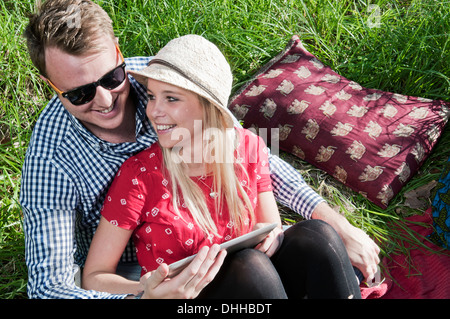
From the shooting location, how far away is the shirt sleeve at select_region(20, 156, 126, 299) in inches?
93.4

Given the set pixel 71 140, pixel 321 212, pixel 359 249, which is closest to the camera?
pixel 71 140

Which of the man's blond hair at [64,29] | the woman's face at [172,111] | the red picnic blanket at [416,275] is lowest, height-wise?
the red picnic blanket at [416,275]

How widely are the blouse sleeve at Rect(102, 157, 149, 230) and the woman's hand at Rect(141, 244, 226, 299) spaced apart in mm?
326

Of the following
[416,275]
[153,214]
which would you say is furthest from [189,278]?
[416,275]

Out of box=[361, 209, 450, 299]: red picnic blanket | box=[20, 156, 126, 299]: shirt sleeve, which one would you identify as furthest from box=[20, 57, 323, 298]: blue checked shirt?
box=[361, 209, 450, 299]: red picnic blanket

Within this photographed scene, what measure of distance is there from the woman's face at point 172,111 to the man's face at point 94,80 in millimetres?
200

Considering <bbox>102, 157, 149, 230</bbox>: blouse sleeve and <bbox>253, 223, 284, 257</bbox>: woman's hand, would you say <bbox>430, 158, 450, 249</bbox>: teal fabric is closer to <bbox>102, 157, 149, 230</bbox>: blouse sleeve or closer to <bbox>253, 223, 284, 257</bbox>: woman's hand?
<bbox>253, 223, 284, 257</bbox>: woman's hand

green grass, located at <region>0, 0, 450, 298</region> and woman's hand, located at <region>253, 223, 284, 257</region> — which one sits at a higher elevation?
green grass, located at <region>0, 0, 450, 298</region>

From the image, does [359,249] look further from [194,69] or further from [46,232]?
[46,232]

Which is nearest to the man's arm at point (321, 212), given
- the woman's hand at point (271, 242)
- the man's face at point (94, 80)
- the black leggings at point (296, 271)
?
the black leggings at point (296, 271)

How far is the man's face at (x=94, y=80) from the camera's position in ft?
7.65

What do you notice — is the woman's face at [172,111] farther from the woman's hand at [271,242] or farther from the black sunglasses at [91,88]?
the woman's hand at [271,242]

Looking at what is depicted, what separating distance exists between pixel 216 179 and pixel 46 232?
813 millimetres

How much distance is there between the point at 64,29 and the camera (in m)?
2.31
